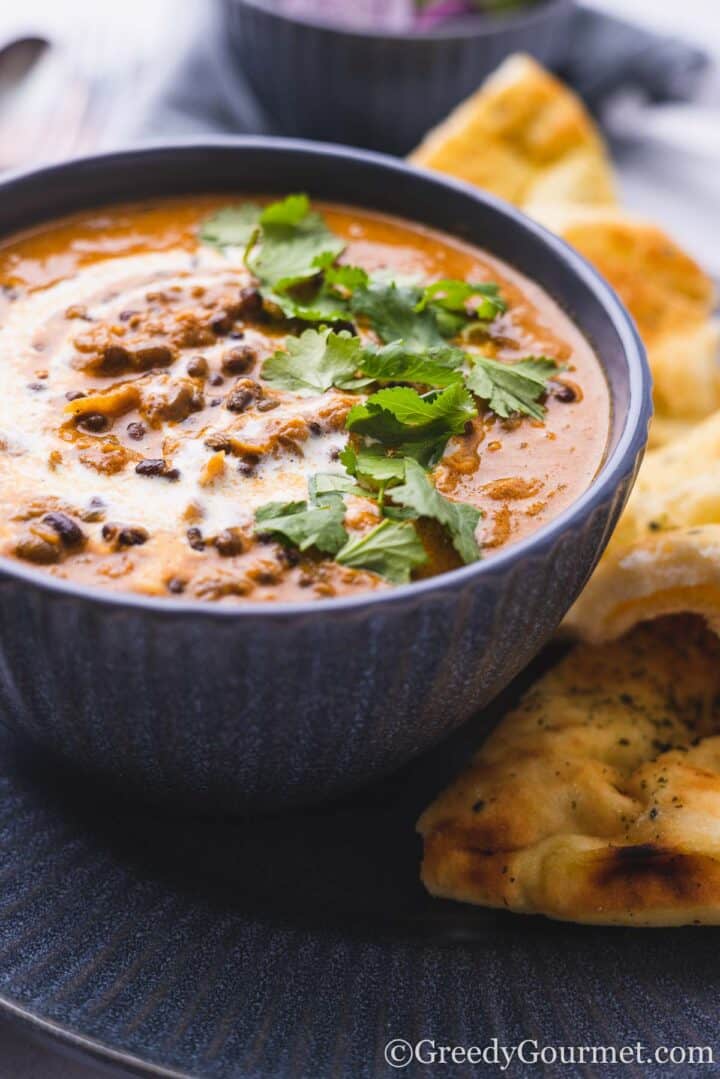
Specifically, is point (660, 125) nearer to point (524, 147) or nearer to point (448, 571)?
point (524, 147)

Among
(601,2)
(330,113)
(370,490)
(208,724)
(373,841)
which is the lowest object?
(373,841)

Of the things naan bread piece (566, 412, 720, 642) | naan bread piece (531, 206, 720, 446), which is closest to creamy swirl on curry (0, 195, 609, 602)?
naan bread piece (566, 412, 720, 642)

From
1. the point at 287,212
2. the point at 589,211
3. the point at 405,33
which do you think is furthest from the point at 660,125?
the point at 287,212

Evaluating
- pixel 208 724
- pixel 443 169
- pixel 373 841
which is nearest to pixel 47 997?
pixel 208 724

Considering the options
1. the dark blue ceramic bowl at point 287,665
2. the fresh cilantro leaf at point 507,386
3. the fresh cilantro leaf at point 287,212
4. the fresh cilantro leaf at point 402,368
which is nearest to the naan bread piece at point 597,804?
the dark blue ceramic bowl at point 287,665

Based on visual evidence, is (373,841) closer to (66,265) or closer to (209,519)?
(209,519)

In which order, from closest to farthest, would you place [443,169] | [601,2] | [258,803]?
[258,803] → [443,169] → [601,2]
